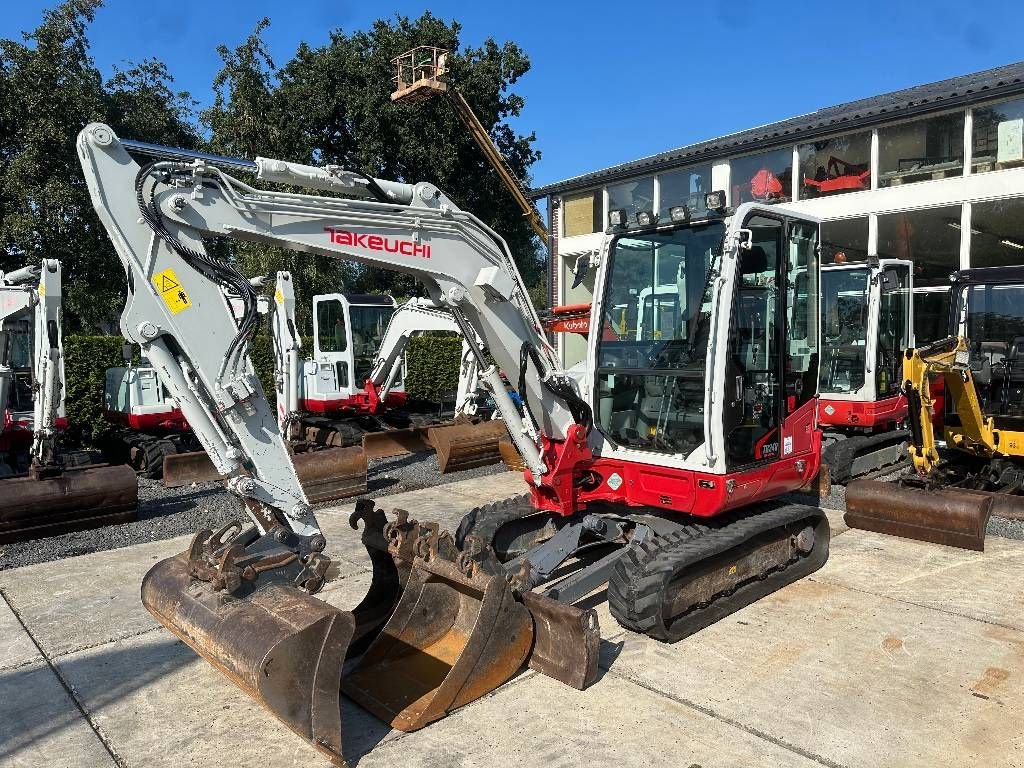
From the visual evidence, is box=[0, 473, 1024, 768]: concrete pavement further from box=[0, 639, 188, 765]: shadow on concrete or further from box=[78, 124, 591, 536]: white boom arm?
box=[78, 124, 591, 536]: white boom arm

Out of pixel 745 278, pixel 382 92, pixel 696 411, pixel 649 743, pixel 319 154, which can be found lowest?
pixel 649 743

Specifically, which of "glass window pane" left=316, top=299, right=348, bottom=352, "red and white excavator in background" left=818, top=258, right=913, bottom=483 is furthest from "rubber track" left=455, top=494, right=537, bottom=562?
"glass window pane" left=316, top=299, right=348, bottom=352

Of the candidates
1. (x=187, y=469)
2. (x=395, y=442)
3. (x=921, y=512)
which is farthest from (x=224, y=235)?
(x=395, y=442)

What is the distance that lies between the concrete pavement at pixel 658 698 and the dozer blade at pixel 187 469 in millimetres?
4003

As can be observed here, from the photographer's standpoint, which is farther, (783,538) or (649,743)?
(783,538)

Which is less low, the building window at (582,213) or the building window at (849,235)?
the building window at (582,213)

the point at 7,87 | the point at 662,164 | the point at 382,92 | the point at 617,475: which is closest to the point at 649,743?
the point at 617,475

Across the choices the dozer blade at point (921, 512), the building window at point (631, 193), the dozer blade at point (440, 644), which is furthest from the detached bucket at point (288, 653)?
the building window at point (631, 193)

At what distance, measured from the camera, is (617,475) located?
17.9ft

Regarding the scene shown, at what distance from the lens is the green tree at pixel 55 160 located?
18.3 metres

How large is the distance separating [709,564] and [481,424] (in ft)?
20.8

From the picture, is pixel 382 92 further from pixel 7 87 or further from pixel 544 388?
pixel 544 388

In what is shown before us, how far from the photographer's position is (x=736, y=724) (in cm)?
385

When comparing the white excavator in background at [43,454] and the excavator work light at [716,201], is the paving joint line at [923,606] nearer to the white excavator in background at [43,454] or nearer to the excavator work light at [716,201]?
the excavator work light at [716,201]
